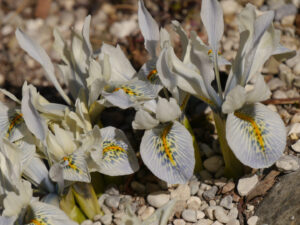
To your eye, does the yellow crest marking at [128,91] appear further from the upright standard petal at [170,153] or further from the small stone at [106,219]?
the small stone at [106,219]

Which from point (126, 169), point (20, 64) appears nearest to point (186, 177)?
point (126, 169)

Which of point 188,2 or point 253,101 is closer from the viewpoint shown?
point 253,101

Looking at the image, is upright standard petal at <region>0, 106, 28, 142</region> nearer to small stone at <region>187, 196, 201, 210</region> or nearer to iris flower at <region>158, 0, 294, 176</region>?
iris flower at <region>158, 0, 294, 176</region>

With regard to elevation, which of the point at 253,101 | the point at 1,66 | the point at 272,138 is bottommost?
the point at 1,66

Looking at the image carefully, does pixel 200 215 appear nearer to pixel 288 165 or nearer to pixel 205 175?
pixel 205 175

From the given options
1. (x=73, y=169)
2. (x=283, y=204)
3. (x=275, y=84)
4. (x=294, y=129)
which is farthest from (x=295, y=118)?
(x=73, y=169)

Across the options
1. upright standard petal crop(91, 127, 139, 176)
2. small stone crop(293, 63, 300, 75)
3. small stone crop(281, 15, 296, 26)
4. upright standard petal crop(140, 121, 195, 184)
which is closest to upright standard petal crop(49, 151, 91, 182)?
upright standard petal crop(91, 127, 139, 176)

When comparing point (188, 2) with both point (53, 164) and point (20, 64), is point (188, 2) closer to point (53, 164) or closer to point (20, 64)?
point (20, 64)
